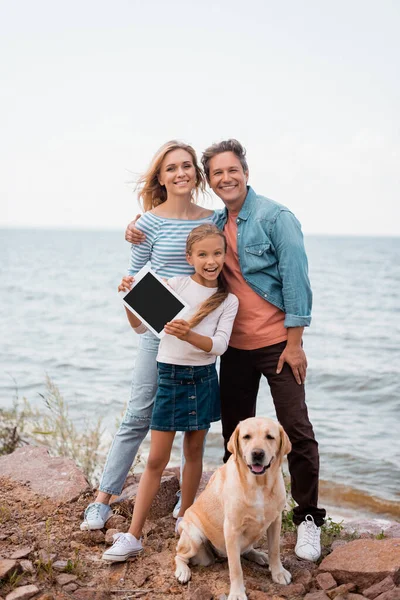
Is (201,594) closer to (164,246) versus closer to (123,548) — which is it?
(123,548)

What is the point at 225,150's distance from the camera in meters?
4.44

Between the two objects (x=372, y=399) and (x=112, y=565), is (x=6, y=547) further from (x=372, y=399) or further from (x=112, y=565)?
(x=372, y=399)

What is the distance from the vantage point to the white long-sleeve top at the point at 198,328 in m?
4.15

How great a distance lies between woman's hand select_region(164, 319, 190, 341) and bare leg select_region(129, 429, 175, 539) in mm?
710

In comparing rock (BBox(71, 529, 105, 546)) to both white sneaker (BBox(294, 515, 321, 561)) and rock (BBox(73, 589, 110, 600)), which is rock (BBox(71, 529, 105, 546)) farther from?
white sneaker (BBox(294, 515, 321, 561))

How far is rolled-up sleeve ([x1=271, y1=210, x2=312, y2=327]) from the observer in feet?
14.0

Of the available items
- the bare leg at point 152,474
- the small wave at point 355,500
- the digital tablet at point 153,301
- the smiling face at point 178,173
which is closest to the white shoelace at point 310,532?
the bare leg at point 152,474

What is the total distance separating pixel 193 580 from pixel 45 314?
19289mm

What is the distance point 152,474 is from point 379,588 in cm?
155

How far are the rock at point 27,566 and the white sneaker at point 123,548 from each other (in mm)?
480

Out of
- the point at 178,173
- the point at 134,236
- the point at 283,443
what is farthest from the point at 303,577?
the point at 178,173

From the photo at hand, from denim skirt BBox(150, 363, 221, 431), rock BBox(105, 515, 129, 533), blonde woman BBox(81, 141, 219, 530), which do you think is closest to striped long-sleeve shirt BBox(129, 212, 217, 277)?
blonde woman BBox(81, 141, 219, 530)

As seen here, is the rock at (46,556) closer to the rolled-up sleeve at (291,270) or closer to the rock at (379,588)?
the rock at (379,588)

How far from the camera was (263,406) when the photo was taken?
10547mm
